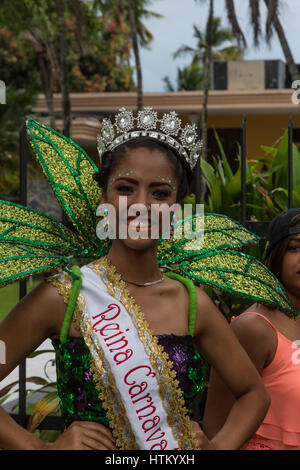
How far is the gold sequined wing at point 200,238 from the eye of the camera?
164 centimetres

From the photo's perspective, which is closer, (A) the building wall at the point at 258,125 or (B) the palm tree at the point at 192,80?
(A) the building wall at the point at 258,125

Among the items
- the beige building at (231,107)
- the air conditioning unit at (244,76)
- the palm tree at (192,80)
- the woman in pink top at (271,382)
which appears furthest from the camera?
the palm tree at (192,80)

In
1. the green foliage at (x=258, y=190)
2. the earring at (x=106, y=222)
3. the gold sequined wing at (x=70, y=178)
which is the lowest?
the green foliage at (x=258, y=190)

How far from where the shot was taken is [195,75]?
26.0 metres

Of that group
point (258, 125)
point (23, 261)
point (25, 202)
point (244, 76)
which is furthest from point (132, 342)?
point (244, 76)

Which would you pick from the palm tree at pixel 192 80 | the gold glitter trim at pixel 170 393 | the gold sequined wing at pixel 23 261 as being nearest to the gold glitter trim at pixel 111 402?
the gold glitter trim at pixel 170 393

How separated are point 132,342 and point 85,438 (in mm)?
249

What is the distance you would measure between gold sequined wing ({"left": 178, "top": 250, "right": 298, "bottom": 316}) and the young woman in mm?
97

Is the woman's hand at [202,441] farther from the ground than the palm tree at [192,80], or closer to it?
closer to it

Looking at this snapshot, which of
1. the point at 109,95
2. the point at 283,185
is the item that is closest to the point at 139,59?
the point at 109,95

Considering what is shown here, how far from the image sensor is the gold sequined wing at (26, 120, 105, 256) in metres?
1.58

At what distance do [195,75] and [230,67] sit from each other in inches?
351

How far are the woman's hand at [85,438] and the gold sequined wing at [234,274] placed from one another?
1.58ft

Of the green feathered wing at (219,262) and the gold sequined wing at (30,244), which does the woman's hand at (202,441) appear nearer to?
the green feathered wing at (219,262)
